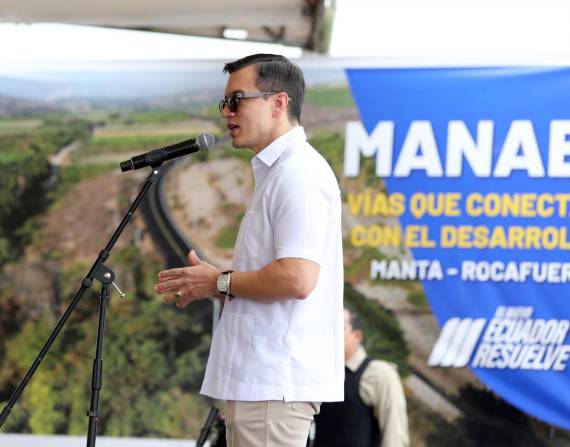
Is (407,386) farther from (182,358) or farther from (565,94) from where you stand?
(565,94)

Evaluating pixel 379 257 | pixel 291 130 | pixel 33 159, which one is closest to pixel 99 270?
pixel 291 130

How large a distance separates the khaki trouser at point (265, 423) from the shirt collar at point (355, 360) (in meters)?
2.00

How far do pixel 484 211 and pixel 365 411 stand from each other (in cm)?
122

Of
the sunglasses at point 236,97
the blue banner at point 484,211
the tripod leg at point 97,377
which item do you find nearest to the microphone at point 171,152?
the sunglasses at point 236,97

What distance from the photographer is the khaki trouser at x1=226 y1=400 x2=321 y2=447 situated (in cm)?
201

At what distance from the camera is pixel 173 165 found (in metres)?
4.94

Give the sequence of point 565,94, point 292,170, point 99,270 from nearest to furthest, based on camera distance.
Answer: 1. point 292,170
2. point 99,270
3. point 565,94

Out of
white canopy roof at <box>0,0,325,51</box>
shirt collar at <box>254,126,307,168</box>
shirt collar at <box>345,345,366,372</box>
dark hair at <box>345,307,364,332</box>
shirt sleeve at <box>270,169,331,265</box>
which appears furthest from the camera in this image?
white canopy roof at <box>0,0,325,51</box>

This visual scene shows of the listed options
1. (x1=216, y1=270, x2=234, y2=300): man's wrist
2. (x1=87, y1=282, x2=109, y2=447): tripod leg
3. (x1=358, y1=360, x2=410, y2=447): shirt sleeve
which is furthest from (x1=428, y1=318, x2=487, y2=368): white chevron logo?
(x1=216, y1=270, x2=234, y2=300): man's wrist

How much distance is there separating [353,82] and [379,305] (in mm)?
1162

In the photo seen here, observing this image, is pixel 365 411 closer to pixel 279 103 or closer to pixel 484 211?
pixel 484 211

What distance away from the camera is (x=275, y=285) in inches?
77.6

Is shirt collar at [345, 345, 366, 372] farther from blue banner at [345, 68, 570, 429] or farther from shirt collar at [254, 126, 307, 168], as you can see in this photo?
shirt collar at [254, 126, 307, 168]

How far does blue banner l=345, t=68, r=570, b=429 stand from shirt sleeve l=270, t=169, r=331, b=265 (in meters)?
2.55
